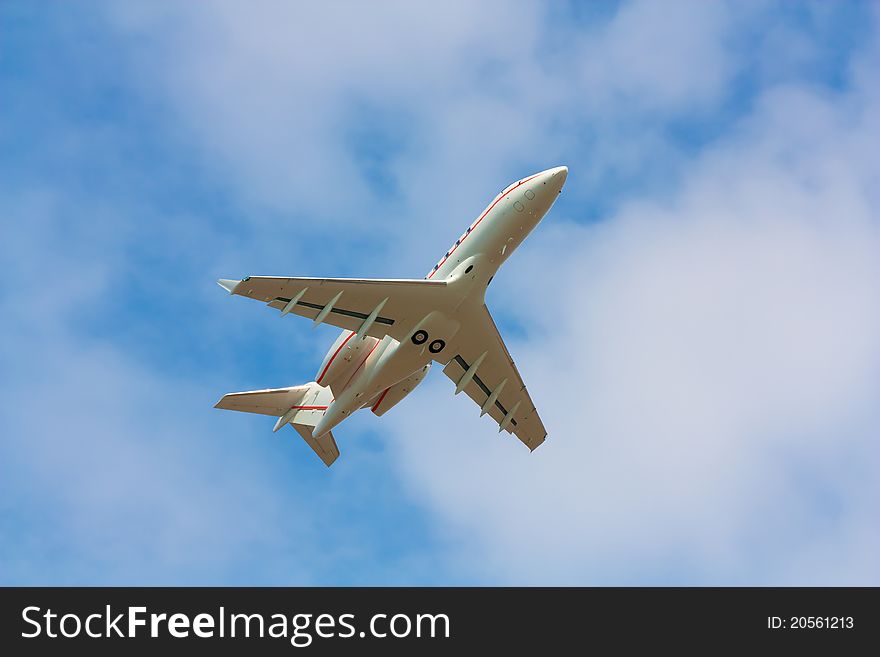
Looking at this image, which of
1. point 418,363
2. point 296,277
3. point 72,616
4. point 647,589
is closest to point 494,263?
point 418,363

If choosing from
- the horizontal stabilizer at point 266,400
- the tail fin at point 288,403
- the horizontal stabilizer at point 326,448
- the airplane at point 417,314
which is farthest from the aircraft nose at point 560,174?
the horizontal stabilizer at point 326,448

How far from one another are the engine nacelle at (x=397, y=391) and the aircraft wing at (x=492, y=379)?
1.49 m

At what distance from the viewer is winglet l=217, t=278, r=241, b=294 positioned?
40438 millimetres

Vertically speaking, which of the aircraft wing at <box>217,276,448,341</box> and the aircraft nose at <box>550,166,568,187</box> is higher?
the aircraft nose at <box>550,166,568,187</box>

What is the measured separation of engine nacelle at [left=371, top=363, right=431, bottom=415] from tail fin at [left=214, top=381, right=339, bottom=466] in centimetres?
312

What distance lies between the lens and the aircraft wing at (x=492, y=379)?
4672cm

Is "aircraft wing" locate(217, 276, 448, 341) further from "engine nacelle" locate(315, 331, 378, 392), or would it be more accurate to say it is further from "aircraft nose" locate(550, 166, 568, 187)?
"aircraft nose" locate(550, 166, 568, 187)

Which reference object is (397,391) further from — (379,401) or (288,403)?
(288,403)

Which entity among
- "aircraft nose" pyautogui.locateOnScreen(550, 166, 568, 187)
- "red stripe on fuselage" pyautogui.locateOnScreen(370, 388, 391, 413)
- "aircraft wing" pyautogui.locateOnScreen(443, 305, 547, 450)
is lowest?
"red stripe on fuselage" pyautogui.locateOnScreen(370, 388, 391, 413)

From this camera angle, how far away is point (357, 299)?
43.2 meters

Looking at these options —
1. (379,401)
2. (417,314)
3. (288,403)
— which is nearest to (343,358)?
(379,401)

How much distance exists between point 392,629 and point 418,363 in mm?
17773

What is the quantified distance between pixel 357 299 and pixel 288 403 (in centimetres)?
1153

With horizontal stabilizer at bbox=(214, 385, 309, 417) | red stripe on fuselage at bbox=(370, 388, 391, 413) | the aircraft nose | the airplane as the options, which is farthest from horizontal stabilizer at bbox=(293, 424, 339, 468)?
the aircraft nose
